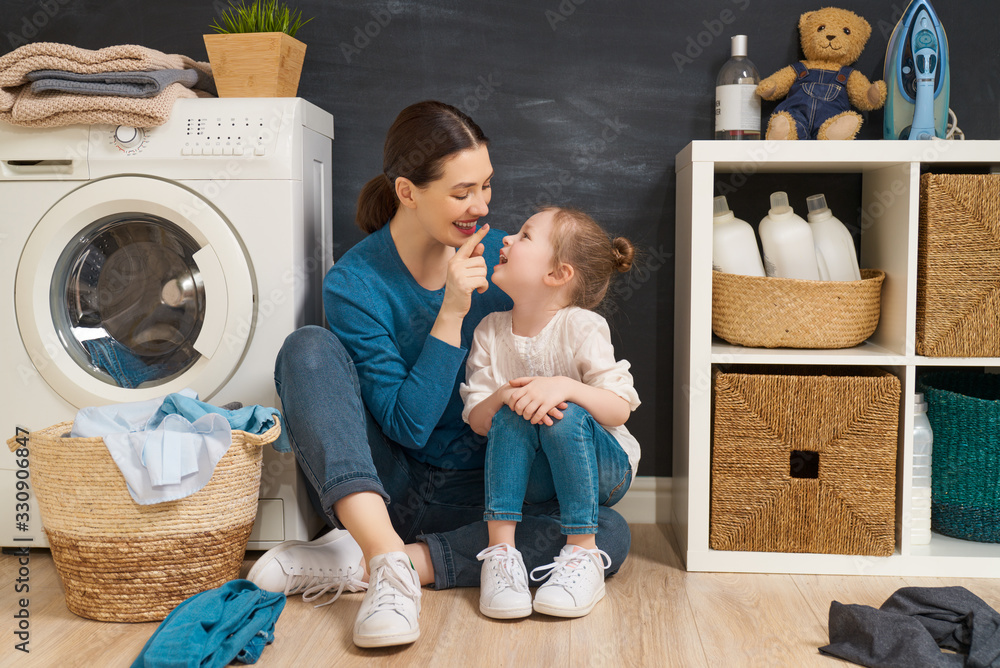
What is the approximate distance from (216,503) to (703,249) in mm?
953

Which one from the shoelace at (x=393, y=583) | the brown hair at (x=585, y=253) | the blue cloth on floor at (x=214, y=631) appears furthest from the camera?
the brown hair at (x=585, y=253)

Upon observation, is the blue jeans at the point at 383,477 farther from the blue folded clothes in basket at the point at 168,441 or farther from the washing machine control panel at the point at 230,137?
the washing machine control panel at the point at 230,137

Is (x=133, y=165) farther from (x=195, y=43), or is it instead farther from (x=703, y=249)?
(x=703, y=249)

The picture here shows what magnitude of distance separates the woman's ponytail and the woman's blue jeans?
46 cm

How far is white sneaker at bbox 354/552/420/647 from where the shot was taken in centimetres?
117

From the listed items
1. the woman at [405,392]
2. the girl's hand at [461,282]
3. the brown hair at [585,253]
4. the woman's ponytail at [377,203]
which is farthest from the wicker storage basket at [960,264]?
the woman's ponytail at [377,203]

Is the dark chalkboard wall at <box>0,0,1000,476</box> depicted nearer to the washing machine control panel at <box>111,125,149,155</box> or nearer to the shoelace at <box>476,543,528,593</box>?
the washing machine control panel at <box>111,125,149,155</box>

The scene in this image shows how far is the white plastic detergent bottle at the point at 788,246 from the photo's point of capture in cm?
156

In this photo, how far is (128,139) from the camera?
1534 mm

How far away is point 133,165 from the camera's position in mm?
1538

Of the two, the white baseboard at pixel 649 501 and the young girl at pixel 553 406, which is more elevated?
the young girl at pixel 553 406

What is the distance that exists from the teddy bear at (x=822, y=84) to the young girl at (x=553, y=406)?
20.1 inches

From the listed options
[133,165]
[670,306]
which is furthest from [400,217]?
[670,306]

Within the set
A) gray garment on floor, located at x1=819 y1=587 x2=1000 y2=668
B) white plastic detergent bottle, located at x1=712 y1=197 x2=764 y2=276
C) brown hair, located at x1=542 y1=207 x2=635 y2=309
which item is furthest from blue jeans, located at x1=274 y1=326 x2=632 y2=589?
white plastic detergent bottle, located at x1=712 y1=197 x2=764 y2=276
